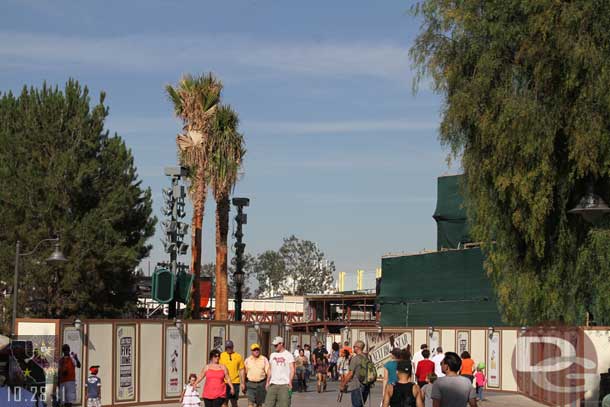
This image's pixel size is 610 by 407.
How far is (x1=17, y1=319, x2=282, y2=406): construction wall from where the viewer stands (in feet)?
73.3

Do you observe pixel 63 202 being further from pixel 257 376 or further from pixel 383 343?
pixel 257 376

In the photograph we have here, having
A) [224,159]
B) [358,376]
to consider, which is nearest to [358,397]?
[358,376]

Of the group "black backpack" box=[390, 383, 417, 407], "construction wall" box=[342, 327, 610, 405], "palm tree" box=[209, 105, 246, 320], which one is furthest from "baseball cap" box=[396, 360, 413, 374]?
"palm tree" box=[209, 105, 246, 320]

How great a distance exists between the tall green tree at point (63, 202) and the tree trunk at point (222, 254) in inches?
195

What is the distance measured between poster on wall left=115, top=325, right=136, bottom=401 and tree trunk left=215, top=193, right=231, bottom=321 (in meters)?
16.1

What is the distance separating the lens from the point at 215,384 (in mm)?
17578

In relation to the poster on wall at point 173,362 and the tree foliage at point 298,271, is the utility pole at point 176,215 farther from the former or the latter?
the tree foliage at point 298,271

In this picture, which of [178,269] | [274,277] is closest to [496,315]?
[178,269]

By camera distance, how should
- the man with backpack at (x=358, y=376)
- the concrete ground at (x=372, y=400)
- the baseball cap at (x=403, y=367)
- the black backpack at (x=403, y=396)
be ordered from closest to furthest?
the black backpack at (x=403, y=396)
the baseball cap at (x=403, y=367)
the man with backpack at (x=358, y=376)
the concrete ground at (x=372, y=400)

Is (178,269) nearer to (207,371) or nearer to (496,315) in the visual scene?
(207,371)

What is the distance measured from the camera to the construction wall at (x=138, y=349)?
2233cm

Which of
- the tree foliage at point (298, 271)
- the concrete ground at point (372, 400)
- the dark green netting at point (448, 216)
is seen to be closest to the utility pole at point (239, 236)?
the concrete ground at point (372, 400)

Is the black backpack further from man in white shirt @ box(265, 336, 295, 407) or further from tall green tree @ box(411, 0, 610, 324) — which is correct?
tall green tree @ box(411, 0, 610, 324)

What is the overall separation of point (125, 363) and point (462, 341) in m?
14.1
